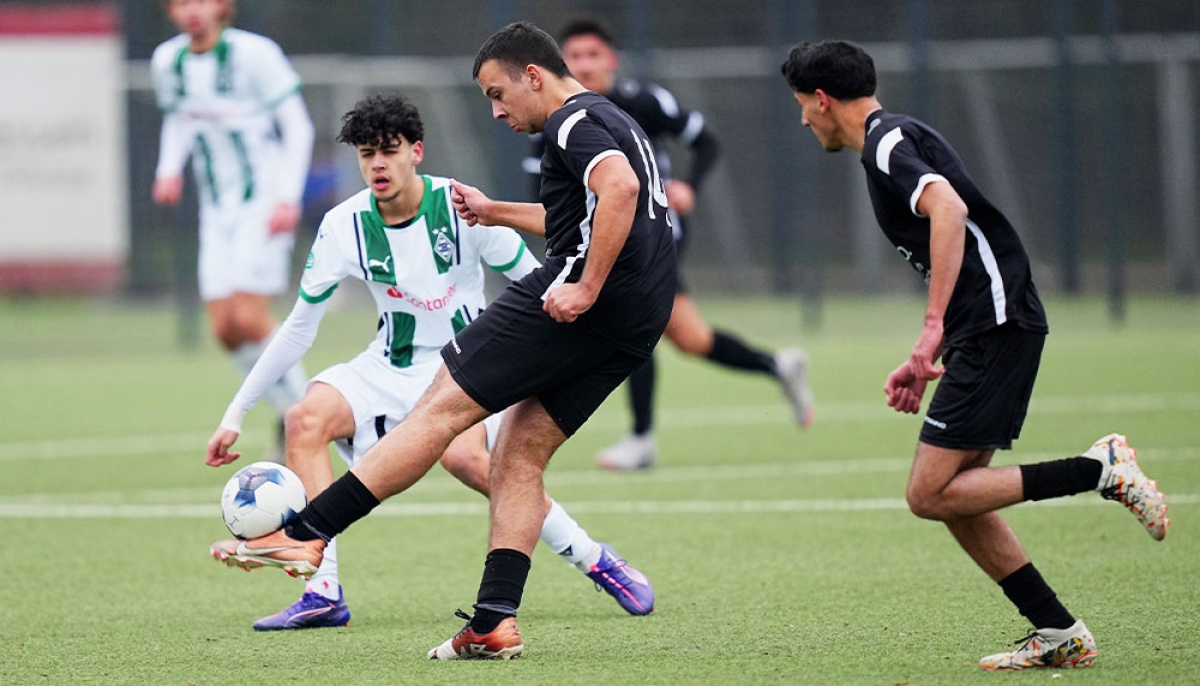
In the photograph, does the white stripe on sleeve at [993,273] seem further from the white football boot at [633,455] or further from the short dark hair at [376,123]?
the white football boot at [633,455]

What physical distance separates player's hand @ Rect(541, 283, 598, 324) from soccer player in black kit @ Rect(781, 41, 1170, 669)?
0.83 metres

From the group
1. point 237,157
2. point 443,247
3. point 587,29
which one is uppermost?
point 587,29

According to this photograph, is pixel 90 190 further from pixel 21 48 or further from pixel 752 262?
pixel 752 262

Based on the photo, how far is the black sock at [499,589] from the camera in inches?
193

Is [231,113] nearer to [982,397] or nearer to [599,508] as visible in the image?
[599,508]

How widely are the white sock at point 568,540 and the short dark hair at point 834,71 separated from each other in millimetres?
1587

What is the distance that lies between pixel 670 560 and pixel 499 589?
1869mm

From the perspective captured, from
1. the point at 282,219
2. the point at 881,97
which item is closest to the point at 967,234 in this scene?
the point at 282,219

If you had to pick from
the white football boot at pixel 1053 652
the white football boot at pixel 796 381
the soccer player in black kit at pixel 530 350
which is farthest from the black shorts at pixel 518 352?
the white football boot at pixel 796 381

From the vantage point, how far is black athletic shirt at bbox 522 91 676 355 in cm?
482

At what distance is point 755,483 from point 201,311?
10.1 meters

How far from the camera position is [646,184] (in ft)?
16.1

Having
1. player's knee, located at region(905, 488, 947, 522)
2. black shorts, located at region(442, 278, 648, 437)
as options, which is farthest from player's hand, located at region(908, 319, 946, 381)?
black shorts, located at region(442, 278, 648, 437)

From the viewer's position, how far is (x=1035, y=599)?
4750mm
